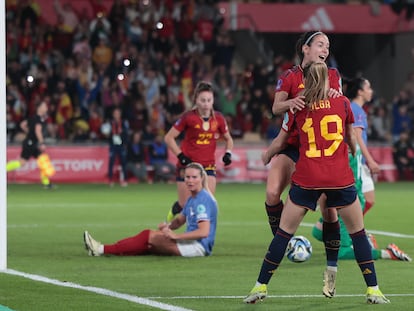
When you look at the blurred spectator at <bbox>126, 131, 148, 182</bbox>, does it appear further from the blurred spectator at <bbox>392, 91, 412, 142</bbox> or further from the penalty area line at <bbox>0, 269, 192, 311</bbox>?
the penalty area line at <bbox>0, 269, 192, 311</bbox>

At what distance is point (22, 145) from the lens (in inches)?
1208

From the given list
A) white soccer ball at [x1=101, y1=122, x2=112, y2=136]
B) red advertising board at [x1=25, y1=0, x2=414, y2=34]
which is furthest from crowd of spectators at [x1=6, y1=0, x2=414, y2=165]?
red advertising board at [x1=25, y1=0, x2=414, y2=34]

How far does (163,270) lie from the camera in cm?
1305

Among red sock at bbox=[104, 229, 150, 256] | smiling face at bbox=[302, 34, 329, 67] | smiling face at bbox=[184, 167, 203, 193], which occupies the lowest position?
red sock at bbox=[104, 229, 150, 256]

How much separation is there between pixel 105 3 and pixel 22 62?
3770 mm

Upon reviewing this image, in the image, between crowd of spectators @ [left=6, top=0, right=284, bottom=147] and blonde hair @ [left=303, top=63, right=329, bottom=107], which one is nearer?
blonde hair @ [left=303, top=63, right=329, bottom=107]

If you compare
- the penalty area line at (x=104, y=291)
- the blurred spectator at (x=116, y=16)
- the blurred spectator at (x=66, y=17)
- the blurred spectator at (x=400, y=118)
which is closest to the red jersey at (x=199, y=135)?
the penalty area line at (x=104, y=291)

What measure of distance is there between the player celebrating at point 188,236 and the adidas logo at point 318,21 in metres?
26.0

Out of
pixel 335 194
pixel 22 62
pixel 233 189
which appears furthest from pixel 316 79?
pixel 22 62

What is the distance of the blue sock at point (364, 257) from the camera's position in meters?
10.2

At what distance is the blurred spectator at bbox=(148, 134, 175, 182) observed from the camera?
3347cm

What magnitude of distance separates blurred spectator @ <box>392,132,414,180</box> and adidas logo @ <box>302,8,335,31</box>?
5822mm

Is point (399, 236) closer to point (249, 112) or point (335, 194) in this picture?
point (335, 194)

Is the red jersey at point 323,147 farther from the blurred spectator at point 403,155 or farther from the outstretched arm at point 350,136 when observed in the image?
the blurred spectator at point 403,155
